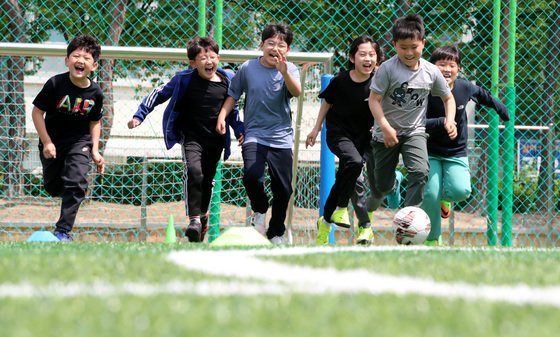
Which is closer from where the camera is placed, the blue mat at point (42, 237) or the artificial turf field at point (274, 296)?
the artificial turf field at point (274, 296)

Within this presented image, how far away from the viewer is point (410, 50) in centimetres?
485

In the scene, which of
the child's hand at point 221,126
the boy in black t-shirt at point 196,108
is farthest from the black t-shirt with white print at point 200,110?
the child's hand at point 221,126

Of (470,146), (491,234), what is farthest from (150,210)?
(470,146)

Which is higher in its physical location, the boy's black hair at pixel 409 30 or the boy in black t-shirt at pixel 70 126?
the boy's black hair at pixel 409 30

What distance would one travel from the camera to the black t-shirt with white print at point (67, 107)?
5212 millimetres

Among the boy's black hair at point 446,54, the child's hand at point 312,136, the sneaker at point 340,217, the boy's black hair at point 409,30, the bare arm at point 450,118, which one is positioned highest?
the boy's black hair at point 409,30

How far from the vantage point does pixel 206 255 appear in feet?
9.46

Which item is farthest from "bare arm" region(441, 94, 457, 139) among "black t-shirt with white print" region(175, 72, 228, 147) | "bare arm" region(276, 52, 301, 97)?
"black t-shirt with white print" region(175, 72, 228, 147)

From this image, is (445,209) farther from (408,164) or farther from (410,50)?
(410,50)

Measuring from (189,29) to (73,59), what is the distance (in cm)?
685

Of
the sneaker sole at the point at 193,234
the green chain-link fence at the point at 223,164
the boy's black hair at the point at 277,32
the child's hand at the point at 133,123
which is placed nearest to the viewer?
the sneaker sole at the point at 193,234

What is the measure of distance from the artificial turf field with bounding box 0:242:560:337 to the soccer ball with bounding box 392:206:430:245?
1.73 m

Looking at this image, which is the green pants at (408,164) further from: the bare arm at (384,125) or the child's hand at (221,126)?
the child's hand at (221,126)

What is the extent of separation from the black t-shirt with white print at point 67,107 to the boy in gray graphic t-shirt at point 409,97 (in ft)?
6.84
